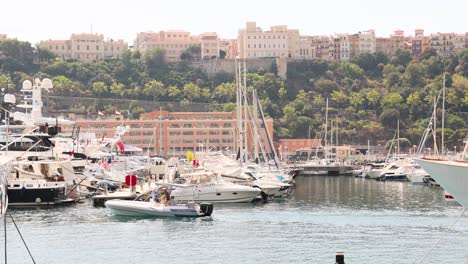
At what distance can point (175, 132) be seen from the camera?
132 metres

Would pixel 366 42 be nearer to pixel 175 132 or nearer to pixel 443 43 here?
pixel 443 43

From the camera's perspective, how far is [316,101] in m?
152

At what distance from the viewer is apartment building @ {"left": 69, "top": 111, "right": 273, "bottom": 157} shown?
128 metres

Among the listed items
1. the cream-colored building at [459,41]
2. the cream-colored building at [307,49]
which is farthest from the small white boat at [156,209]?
the cream-colored building at [459,41]

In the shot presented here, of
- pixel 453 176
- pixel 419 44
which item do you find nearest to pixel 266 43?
pixel 419 44

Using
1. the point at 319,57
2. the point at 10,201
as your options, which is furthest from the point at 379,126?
the point at 10,201

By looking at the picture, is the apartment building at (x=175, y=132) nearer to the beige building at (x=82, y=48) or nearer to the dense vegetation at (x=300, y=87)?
the dense vegetation at (x=300, y=87)

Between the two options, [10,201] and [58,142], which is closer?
[10,201]

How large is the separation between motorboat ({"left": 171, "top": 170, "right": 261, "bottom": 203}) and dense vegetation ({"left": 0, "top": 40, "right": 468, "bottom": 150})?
78.9m

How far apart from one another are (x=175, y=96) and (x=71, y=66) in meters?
19.4

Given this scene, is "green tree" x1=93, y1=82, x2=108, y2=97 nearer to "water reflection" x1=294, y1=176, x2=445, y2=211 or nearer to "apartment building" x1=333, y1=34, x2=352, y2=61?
"apartment building" x1=333, y1=34, x2=352, y2=61

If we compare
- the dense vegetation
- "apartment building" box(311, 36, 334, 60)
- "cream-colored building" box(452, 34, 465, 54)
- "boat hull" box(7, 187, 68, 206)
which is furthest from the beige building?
"boat hull" box(7, 187, 68, 206)

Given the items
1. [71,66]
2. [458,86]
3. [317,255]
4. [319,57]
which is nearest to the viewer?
[317,255]

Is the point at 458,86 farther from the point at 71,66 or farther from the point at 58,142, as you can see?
the point at 58,142
